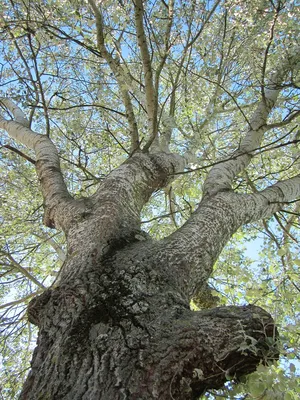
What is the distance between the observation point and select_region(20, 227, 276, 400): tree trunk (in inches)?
54.6

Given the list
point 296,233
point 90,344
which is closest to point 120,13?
point 90,344

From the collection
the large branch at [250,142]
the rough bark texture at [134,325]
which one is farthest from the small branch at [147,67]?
the rough bark texture at [134,325]

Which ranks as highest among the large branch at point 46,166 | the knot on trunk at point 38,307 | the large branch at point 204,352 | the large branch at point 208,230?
the large branch at point 46,166

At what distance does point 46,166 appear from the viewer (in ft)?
10.9

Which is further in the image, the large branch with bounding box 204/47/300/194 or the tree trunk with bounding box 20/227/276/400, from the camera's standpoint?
the large branch with bounding box 204/47/300/194

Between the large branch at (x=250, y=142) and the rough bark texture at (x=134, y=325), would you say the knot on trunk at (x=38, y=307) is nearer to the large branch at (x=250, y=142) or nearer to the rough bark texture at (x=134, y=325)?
the rough bark texture at (x=134, y=325)

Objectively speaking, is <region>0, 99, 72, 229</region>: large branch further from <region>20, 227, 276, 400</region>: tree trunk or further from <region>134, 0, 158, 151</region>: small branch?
<region>20, 227, 276, 400</region>: tree trunk

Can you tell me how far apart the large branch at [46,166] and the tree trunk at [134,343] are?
1.08 metres

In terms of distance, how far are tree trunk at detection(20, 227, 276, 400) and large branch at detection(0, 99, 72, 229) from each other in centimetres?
108

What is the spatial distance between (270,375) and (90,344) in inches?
32.6

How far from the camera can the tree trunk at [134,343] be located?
1.39 meters

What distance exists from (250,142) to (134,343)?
9.94 feet

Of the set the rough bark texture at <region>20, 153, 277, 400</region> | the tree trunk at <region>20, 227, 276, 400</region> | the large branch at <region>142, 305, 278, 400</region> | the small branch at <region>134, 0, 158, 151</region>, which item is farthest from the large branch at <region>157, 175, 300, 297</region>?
the small branch at <region>134, 0, 158, 151</region>

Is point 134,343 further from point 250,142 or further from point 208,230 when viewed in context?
point 250,142
